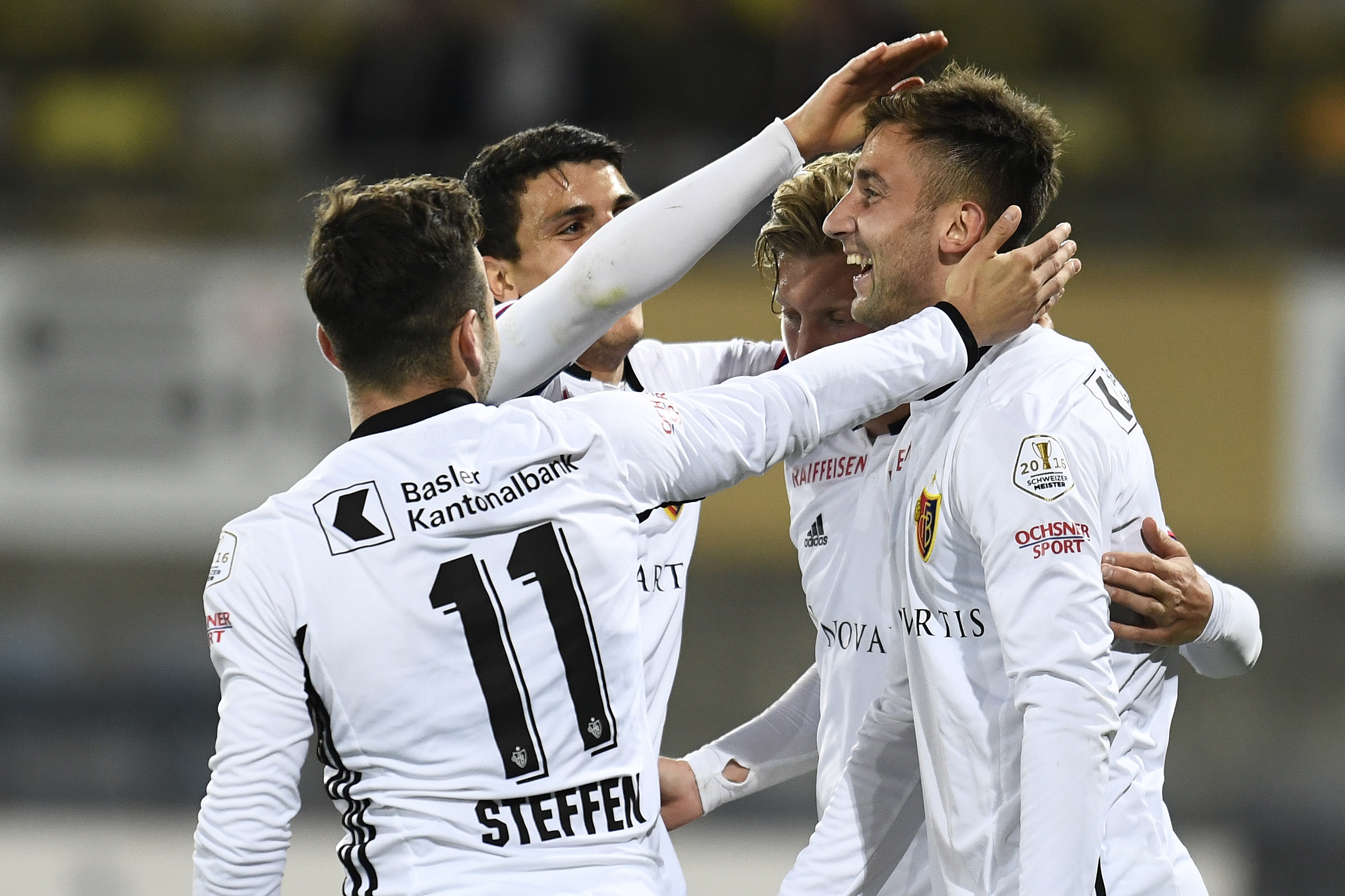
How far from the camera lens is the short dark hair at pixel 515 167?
393 cm

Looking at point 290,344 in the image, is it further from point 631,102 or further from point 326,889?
point 326,889

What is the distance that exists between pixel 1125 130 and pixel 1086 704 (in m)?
7.72

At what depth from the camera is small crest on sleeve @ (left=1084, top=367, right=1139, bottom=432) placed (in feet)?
9.55

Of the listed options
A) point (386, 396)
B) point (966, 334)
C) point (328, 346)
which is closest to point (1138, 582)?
point (966, 334)

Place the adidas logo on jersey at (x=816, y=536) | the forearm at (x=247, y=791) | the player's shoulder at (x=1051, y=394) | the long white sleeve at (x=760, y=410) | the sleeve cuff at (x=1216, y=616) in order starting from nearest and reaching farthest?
the forearm at (x=247, y=791)
the long white sleeve at (x=760, y=410)
the player's shoulder at (x=1051, y=394)
the sleeve cuff at (x=1216, y=616)
the adidas logo on jersey at (x=816, y=536)

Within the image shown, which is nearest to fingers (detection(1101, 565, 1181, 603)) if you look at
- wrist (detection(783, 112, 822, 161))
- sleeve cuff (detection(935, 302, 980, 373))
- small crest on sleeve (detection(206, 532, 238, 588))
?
sleeve cuff (detection(935, 302, 980, 373))

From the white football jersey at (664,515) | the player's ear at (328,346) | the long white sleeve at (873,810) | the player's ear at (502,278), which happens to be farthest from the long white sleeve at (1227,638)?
the player's ear at (502,278)

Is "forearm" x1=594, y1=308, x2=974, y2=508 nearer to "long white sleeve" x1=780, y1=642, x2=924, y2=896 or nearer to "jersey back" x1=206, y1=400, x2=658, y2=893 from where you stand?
"jersey back" x1=206, y1=400, x2=658, y2=893

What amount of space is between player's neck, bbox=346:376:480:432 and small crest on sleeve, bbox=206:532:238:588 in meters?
0.27

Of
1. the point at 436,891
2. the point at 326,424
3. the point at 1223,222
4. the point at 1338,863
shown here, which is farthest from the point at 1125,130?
the point at 436,891

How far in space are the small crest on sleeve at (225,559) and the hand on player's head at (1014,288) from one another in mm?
1318

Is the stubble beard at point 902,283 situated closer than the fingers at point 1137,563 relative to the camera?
No

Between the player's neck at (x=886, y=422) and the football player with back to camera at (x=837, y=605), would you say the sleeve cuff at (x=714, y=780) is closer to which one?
the football player with back to camera at (x=837, y=605)

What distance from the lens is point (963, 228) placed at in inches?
121
